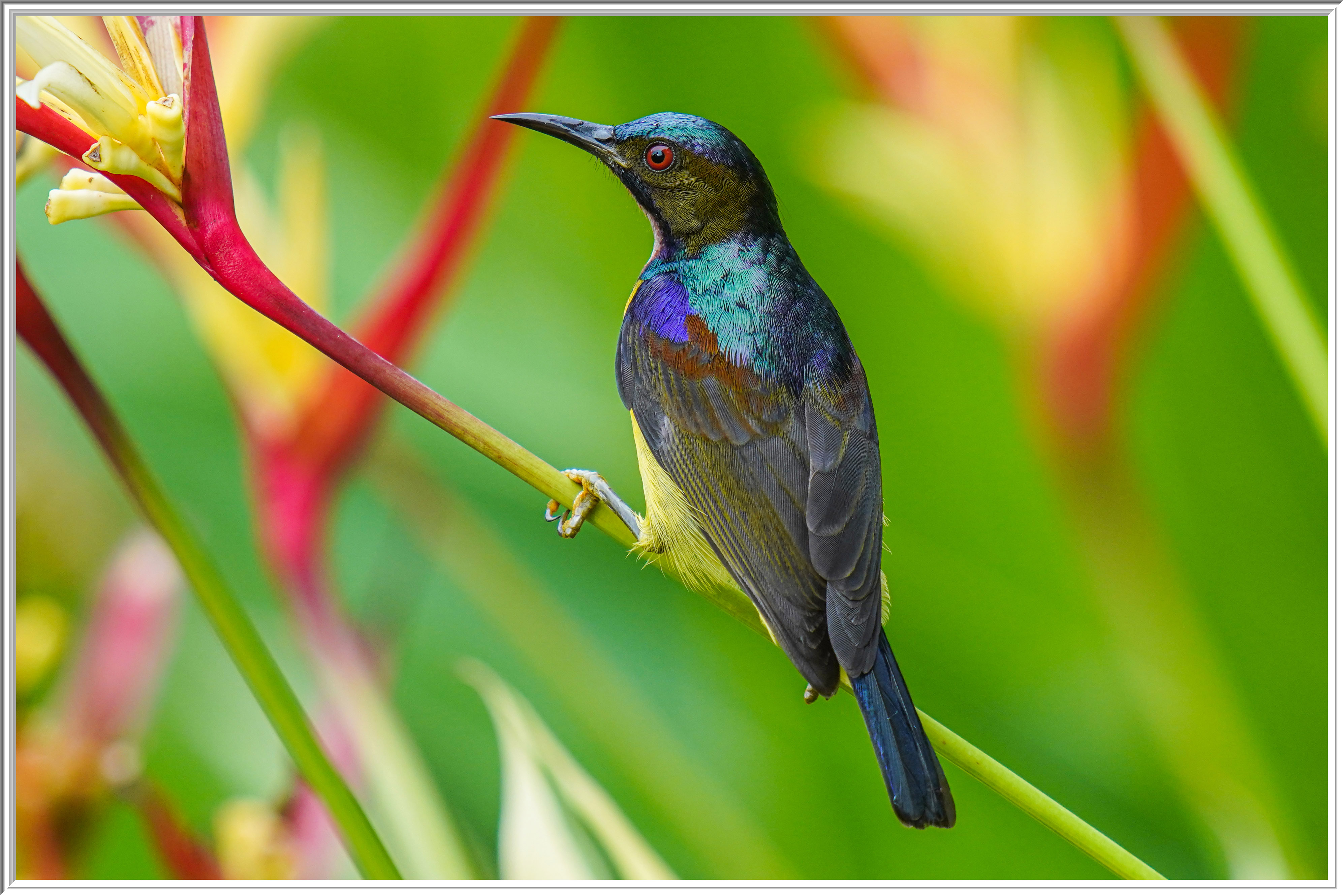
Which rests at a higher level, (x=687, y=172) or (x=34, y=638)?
(x=687, y=172)

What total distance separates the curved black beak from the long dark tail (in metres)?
0.41

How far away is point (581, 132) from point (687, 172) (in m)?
0.08

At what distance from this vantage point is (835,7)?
2.59 feet

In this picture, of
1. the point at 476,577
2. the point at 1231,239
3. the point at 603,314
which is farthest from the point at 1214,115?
the point at 476,577

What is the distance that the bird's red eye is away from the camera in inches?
30.8

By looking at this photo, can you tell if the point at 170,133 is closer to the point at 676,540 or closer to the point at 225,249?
the point at 225,249

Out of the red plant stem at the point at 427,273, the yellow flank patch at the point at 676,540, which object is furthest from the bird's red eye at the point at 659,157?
the yellow flank patch at the point at 676,540

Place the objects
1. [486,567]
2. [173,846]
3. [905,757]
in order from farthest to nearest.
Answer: [486,567] < [173,846] < [905,757]

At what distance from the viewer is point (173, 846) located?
76 cm

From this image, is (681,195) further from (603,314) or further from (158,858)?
(158,858)

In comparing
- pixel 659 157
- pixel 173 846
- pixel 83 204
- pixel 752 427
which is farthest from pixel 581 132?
pixel 173 846

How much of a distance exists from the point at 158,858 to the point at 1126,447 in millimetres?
837

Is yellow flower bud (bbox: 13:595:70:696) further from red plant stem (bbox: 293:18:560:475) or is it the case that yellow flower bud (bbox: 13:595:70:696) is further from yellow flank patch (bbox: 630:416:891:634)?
yellow flank patch (bbox: 630:416:891:634)

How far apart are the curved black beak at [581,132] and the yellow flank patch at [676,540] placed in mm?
222
